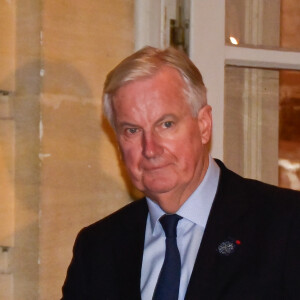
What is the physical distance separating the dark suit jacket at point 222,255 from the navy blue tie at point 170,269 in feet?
0.21

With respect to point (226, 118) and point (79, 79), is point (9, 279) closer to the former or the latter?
point (79, 79)

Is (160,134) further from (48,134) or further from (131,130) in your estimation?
(48,134)

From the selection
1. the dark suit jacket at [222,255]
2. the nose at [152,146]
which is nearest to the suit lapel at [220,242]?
the dark suit jacket at [222,255]

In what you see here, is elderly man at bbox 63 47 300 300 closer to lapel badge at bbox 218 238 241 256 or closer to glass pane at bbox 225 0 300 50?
lapel badge at bbox 218 238 241 256

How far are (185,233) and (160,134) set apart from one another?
0.27m

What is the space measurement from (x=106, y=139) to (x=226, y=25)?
551mm

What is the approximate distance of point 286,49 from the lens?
270 centimetres

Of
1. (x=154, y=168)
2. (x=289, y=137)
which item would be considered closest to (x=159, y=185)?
(x=154, y=168)

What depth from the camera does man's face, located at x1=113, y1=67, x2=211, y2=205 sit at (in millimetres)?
1960

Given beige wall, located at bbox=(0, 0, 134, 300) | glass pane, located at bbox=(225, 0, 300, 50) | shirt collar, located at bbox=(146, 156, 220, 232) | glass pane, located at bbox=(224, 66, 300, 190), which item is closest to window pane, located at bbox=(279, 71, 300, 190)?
glass pane, located at bbox=(224, 66, 300, 190)

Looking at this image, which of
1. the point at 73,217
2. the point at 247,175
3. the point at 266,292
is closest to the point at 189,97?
the point at 266,292

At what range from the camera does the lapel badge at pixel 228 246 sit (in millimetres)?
1939

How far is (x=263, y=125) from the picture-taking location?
2791 millimetres

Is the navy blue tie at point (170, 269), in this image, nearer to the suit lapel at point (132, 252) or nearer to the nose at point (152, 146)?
the suit lapel at point (132, 252)
